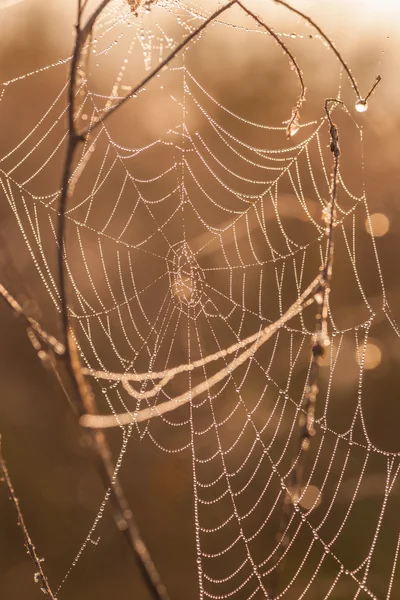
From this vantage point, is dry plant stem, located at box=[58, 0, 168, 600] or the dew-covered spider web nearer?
dry plant stem, located at box=[58, 0, 168, 600]

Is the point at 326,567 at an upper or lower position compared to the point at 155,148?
lower

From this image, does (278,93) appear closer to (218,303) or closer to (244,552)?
(218,303)

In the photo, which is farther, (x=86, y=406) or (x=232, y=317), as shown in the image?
(x=232, y=317)

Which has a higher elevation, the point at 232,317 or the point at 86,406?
the point at 232,317

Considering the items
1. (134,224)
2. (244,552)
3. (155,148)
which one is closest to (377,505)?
(244,552)

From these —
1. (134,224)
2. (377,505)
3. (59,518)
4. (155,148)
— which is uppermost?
(155,148)

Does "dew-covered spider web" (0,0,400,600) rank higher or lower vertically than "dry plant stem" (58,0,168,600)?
higher

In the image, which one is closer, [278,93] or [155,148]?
[155,148]

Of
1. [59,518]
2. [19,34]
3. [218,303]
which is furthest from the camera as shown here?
[19,34]

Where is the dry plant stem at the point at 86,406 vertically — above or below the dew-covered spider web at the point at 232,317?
below

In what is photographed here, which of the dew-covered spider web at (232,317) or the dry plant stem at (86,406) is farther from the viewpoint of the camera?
the dew-covered spider web at (232,317)

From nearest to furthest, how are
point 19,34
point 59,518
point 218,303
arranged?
point 218,303
point 59,518
point 19,34
